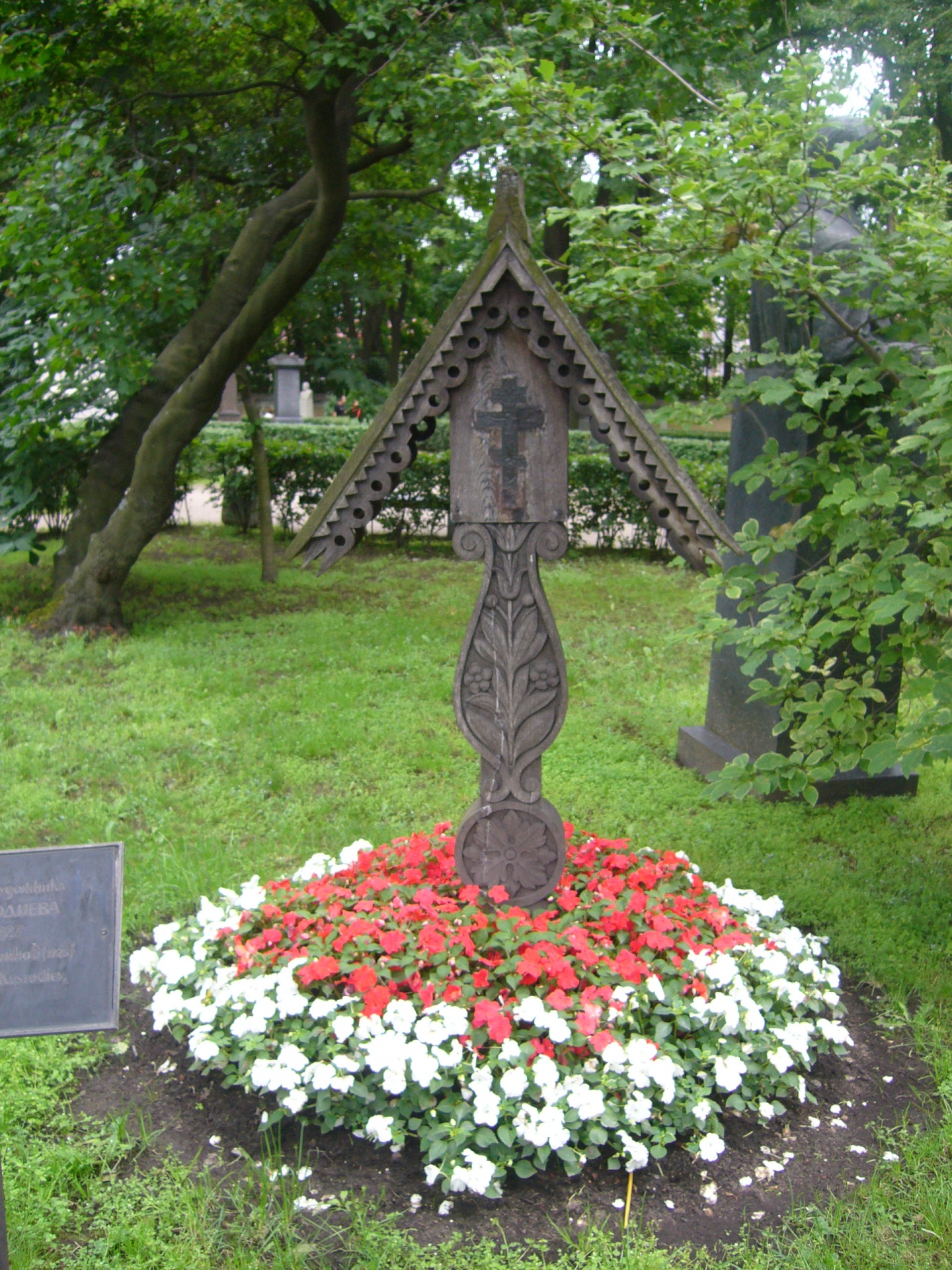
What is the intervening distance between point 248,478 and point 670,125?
1093cm

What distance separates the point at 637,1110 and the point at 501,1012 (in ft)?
1.50

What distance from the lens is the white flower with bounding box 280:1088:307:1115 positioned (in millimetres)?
2928

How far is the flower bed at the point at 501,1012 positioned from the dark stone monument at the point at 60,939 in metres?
0.71

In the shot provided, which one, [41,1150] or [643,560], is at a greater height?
[643,560]

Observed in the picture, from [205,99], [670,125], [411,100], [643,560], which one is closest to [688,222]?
[670,125]

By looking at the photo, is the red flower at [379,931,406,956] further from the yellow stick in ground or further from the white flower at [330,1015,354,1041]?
the yellow stick in ground

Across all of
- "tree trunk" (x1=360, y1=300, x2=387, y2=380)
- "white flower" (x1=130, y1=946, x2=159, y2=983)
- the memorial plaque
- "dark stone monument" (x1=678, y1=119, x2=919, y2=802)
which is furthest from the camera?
"tree trunk" (x1=360, y1=300, x2=387, y2=380)

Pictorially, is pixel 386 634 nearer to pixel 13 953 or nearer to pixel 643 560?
pixel 643 560

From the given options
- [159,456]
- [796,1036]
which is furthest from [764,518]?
[159,456]

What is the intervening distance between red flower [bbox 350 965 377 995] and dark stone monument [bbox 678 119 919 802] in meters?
2.68

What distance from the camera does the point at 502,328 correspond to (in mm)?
3236

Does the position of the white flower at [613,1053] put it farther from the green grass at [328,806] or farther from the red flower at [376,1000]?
the red flower at [376,1000]

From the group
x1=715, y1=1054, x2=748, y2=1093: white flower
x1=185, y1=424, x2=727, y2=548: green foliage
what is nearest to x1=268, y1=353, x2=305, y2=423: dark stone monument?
x1=185, y1=424, x2=727, y2=548: green foliage

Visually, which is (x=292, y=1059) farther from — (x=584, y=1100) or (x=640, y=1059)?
(x=640, y=1059)
